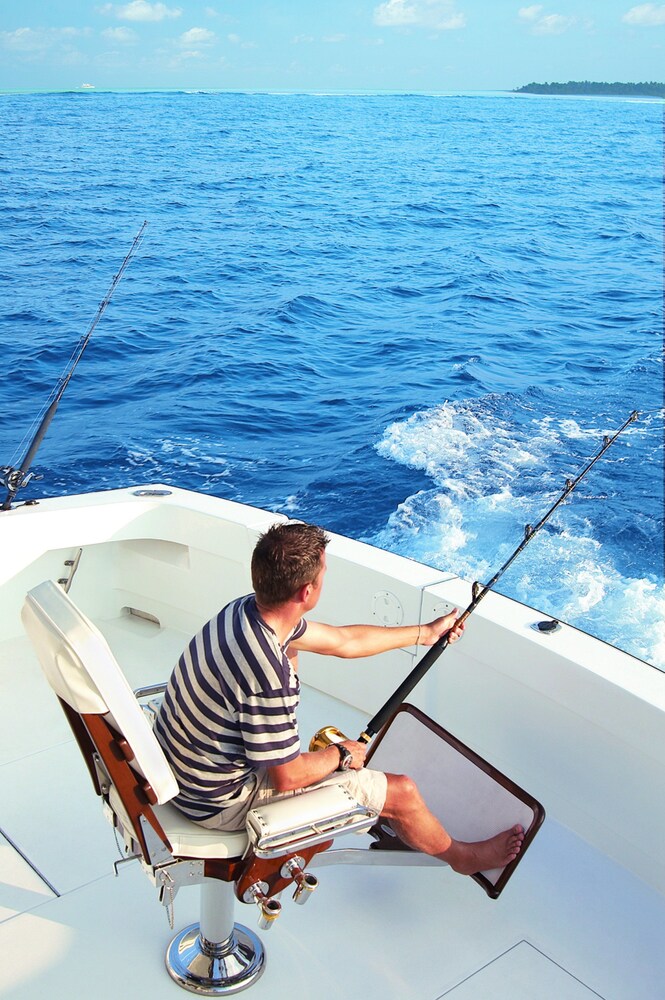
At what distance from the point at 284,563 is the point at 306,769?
0.92ft

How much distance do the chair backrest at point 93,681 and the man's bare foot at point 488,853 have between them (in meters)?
0.59

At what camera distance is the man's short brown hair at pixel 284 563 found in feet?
3.92

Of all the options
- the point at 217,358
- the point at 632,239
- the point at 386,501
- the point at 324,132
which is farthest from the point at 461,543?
the point at 324,132

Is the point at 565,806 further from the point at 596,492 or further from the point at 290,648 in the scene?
the point at 596,492

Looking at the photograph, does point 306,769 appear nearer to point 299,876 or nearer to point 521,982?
point 299,876

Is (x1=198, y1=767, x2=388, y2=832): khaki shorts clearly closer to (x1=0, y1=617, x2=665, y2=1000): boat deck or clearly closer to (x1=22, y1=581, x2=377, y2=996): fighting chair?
(x1=22, y1=581, x2=377, y2=996): fighting chair

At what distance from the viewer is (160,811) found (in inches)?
50.3

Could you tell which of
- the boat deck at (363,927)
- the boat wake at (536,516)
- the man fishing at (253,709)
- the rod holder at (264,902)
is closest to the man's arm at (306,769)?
the man fishing at (253,709)

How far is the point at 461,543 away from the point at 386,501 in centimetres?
91

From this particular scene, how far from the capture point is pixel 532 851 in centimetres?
172

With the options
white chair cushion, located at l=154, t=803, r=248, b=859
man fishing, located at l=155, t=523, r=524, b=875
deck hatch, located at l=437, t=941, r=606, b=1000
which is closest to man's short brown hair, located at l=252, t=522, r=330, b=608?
man fishing, located at l=155, t=523, r=524, b=875

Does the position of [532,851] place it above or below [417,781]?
below

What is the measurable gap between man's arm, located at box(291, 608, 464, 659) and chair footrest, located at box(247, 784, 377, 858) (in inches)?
10.9

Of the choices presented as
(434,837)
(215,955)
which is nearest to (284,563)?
(434,837)
